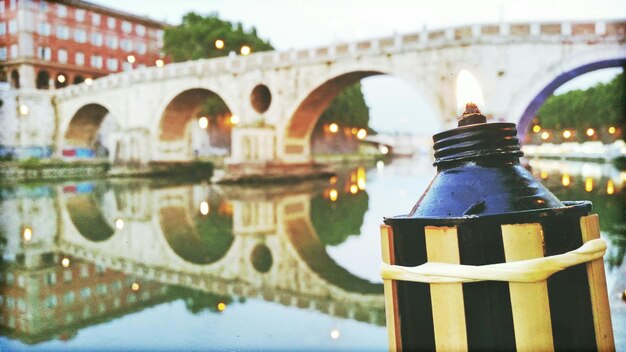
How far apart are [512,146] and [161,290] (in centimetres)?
416

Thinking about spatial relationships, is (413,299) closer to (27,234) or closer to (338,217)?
(27,234)

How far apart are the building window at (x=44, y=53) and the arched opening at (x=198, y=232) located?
36.8 m

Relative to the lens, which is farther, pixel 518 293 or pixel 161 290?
pixel 161 290

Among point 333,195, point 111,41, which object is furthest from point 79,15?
point 333,195

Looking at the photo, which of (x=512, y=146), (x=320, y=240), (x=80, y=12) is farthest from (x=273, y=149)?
(x=80, y=12)

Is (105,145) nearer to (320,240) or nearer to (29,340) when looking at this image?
(320,240)

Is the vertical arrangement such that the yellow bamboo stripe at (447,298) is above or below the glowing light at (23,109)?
below

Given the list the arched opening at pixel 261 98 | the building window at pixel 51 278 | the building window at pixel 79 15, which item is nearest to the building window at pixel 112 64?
the building window at pixel 79 15

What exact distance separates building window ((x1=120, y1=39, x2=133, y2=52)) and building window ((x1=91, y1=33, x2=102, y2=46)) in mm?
2112

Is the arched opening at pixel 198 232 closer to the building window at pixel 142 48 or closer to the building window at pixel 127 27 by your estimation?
the building window at pixel 127 27

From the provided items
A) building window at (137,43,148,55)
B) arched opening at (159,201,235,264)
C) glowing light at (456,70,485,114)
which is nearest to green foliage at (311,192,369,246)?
arched opening at (159,201,235,264)

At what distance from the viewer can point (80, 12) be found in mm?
44281

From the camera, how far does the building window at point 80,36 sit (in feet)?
145

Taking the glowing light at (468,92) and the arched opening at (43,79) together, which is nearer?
the glowing light at (468,92)
